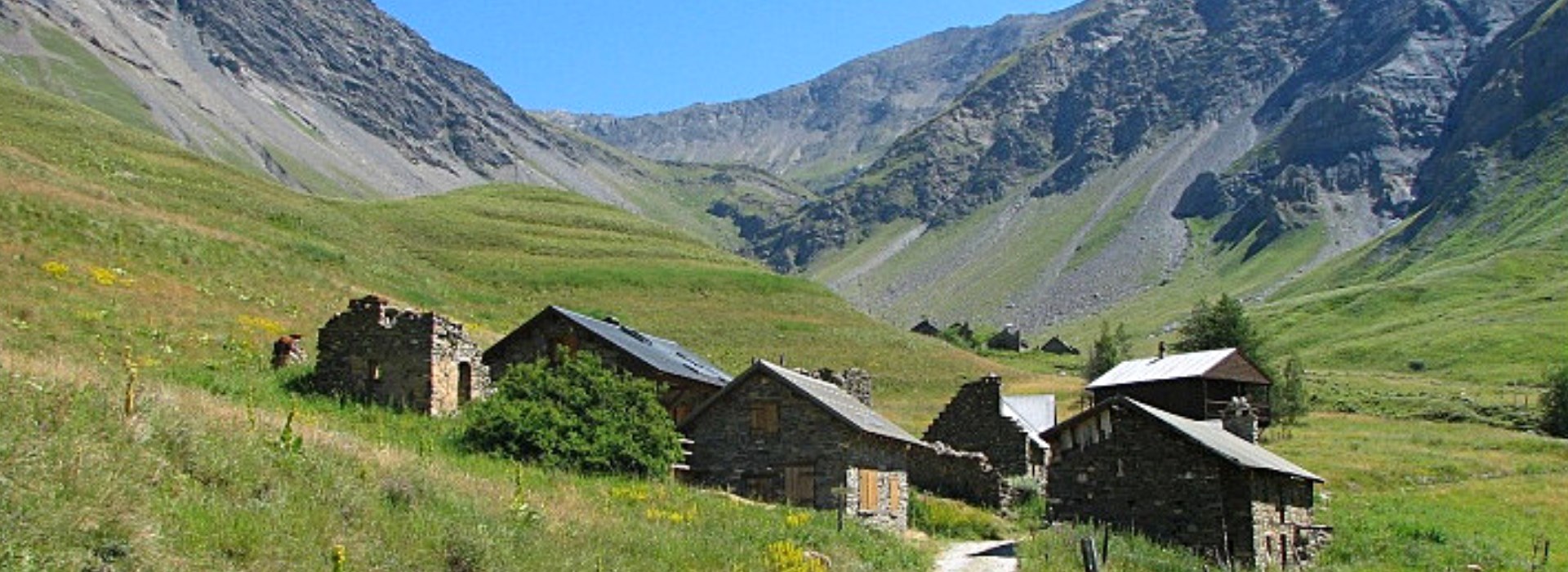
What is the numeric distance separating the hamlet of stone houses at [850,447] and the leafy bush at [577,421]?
3057 millimetres

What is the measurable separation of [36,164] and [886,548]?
2291 inches

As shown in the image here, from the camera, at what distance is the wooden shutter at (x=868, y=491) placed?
3356 centimetres

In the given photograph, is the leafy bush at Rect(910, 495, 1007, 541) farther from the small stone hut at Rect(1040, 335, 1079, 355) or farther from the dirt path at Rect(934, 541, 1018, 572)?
the small stone hut at Rect(1040, 335, 1079, 355)

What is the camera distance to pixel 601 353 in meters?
40.2

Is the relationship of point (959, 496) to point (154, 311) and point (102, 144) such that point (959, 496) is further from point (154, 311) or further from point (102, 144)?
point (102, 144)

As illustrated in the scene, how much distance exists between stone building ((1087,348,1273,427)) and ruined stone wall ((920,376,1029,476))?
30.3 ft

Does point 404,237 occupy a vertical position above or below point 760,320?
above

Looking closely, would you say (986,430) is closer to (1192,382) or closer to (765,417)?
(1192,382)

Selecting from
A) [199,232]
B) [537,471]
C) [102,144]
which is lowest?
[537,471]

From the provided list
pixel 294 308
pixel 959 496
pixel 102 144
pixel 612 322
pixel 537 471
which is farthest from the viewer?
pixel 102 144

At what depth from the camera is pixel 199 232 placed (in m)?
63.5

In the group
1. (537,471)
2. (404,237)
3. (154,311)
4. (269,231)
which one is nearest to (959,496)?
(537,471)

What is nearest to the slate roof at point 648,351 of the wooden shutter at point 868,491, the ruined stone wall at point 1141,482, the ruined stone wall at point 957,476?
the ruined stone wall at point 957,476

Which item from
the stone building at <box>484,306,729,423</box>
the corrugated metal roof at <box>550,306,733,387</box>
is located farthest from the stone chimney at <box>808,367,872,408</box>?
the stone building at <box>484,306,729,423</box>
